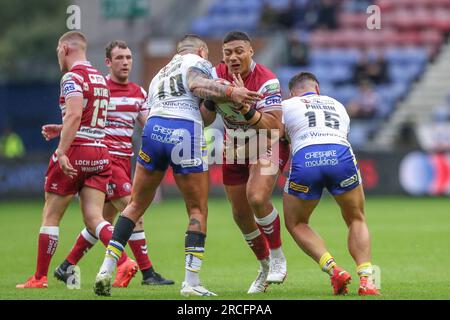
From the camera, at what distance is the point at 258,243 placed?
10.4 metres

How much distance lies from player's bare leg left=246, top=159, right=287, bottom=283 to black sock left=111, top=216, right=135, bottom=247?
1.23 meters

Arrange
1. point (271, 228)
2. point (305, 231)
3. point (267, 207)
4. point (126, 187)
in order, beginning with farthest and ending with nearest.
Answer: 1. point (126, 187)
2. point (271, 228)
3. point (267, 207)
4. point (305, 231)

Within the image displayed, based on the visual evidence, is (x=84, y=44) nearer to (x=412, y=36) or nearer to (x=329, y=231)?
(x=329, y=231)

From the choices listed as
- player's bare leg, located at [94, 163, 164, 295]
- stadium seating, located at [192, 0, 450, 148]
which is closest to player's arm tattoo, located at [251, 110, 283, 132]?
player's bare leg, located at [94, 163, 164, 295]

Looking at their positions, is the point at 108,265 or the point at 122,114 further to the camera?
the point at 122,114

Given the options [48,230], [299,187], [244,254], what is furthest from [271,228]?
[244,254]

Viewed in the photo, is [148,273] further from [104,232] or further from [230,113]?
[230,113]

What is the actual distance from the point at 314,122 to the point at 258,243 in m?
1.49

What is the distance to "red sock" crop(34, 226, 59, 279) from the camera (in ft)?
34.8

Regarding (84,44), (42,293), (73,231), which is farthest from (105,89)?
(73,231)

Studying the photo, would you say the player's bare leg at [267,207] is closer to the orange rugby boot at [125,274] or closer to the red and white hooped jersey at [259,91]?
the red and white hooped jersey at [259,91]

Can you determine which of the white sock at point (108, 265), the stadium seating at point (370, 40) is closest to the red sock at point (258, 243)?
the white sock at point (108, 265)

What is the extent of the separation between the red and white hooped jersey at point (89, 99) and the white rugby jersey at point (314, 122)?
2020 mm
